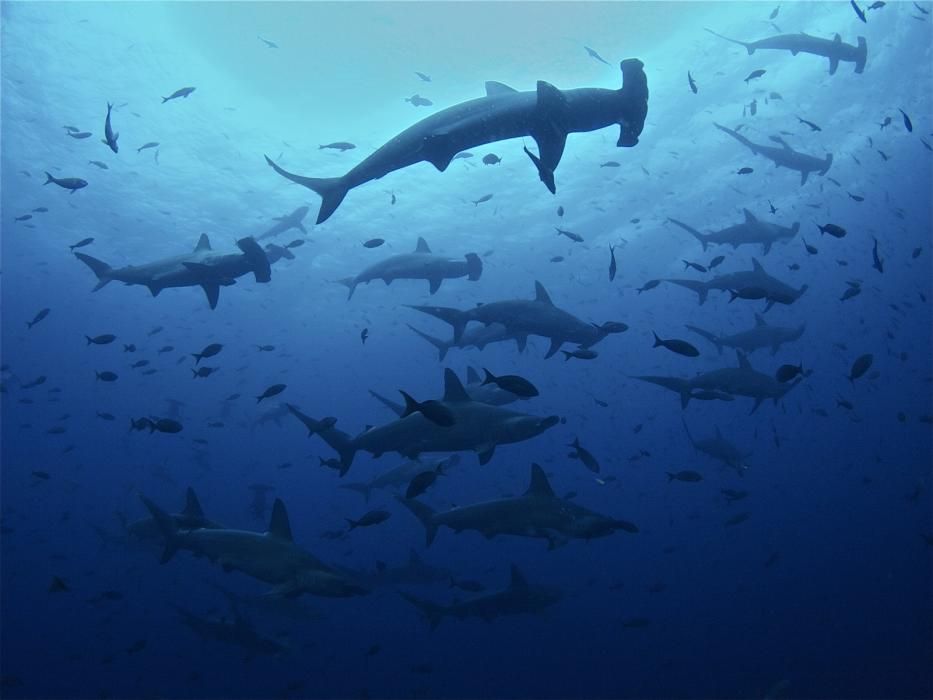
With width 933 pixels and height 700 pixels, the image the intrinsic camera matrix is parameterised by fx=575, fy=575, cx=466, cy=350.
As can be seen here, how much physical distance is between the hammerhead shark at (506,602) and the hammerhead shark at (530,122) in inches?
297

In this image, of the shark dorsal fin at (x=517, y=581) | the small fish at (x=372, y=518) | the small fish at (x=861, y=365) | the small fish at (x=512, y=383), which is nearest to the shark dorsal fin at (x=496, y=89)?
the small fish at (x=512, y=383)

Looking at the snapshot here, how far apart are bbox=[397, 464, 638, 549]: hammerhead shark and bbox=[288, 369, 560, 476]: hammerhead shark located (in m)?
1.13

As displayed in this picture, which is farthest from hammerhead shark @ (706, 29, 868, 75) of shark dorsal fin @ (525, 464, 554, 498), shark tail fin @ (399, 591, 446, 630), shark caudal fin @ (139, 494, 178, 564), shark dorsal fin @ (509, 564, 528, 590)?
shark caudal fin @ (139, 494, 178, 564)

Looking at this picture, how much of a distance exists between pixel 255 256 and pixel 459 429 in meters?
2.88

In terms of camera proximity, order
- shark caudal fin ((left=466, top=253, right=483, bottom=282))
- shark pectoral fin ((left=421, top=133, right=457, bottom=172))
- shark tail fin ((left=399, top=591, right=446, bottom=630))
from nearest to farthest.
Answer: shark pectoral fin ((left=421, top=133, right=457, bottom=172))
shark caudal fin ((left=466, top=253, right=483, bottom=282))
shark tail fin ((left=399, top=591, right=446, bottom=630))

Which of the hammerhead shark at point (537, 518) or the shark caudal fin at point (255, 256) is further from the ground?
the shark caudal fin at point (255, 256)

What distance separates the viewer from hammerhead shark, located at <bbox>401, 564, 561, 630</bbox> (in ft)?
32.7

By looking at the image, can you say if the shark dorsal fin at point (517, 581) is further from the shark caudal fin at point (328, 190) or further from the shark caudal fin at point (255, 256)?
the shark caudal fin at point (328, 190)

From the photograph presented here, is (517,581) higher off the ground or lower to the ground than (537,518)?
lower

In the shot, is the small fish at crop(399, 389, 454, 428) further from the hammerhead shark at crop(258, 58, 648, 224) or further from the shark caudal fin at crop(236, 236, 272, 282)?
the shark caudal fin at crop(236, 236, 272, 282)

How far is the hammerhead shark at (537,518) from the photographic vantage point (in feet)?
19.5

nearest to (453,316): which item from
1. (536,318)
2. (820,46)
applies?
(536,318)

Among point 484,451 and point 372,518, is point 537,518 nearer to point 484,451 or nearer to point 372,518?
point 484,451

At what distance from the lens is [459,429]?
5277mm
